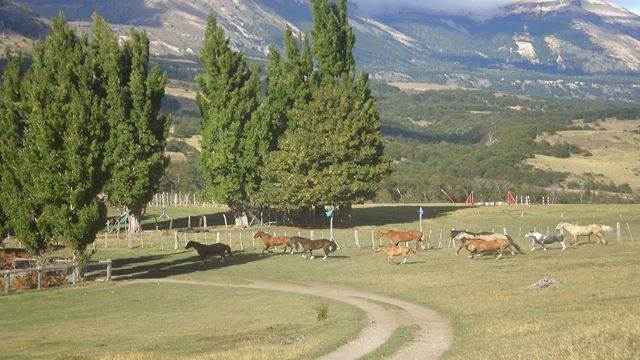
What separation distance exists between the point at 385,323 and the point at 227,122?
2219 inches

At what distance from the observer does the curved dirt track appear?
78.2 ft

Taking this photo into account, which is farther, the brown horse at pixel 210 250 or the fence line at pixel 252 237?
the fence line at pixel 252 237

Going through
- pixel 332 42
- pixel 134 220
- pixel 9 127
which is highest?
pixel 332 42

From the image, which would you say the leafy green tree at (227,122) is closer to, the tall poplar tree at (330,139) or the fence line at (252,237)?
the tall poplar tree at (330,139)

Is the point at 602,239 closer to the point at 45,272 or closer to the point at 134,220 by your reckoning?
the point at 45,272

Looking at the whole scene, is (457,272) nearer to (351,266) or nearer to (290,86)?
(351,266)

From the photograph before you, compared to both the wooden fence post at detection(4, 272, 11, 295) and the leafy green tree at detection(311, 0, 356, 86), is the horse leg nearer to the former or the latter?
the wooden fence post at detection(4, 272, 11, 295)

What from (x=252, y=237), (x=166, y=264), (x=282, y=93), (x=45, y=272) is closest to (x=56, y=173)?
(x=45, y=272)

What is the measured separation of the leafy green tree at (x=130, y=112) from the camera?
241 feet

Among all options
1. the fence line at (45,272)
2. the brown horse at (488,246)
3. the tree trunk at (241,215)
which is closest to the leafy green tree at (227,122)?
the tree trunk at (241,215)

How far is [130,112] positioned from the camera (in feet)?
247

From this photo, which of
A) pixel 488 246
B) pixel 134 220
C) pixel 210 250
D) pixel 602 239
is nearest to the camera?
pixel 488 246

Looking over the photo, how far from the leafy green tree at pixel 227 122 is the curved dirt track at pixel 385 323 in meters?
41.4

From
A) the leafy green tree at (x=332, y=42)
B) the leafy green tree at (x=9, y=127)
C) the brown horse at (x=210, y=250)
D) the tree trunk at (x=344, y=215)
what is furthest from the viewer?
the leafy green tree at (x=332, y=42)
